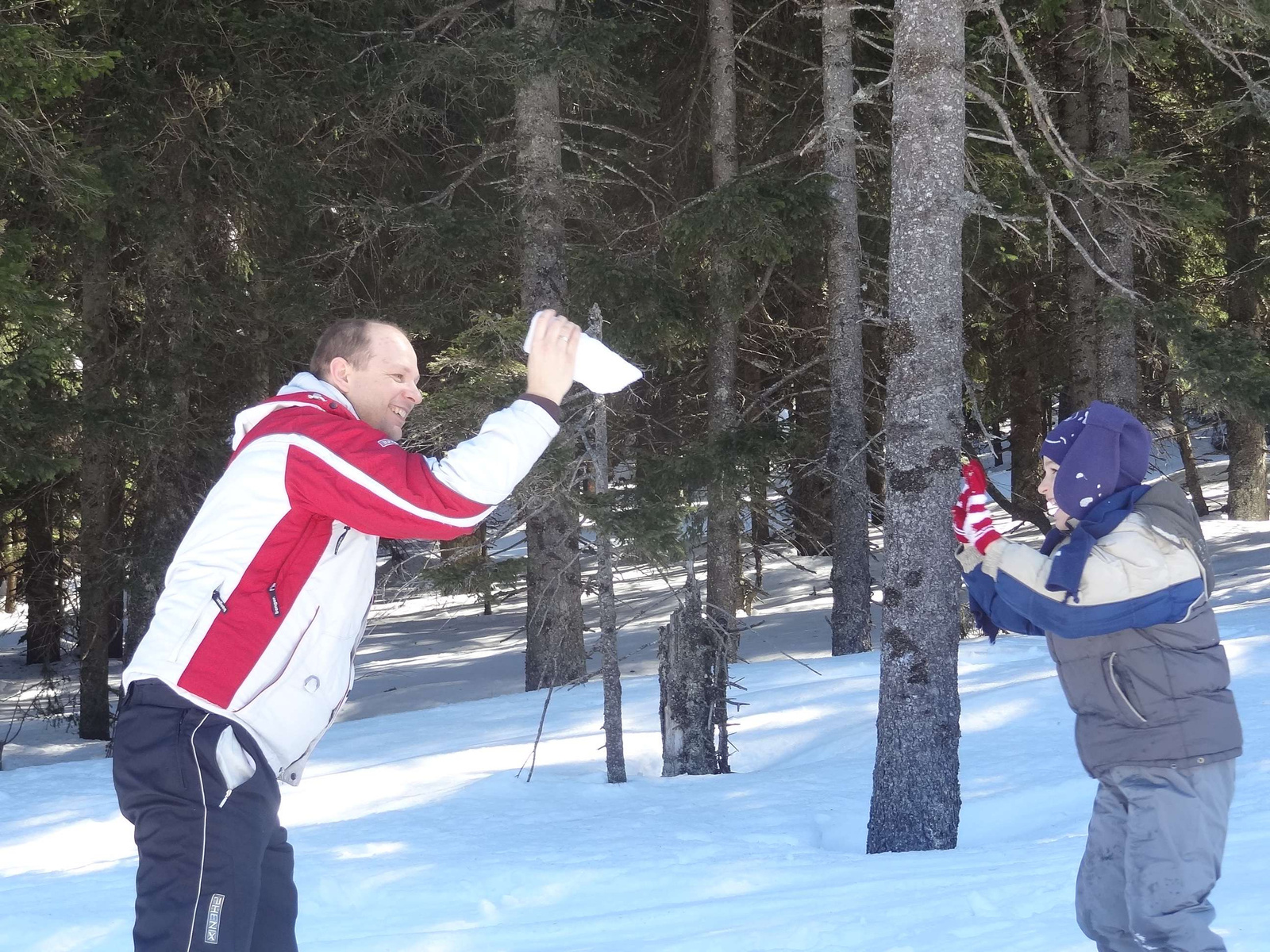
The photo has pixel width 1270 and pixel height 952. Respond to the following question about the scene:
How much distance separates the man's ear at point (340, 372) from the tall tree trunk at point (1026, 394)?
1564cm

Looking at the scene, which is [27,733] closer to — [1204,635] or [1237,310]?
[1204,635]

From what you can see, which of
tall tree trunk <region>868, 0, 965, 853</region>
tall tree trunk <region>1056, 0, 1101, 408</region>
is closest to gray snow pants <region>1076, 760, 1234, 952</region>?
tall tree trunk <region>868, 0, 965, 853</region>

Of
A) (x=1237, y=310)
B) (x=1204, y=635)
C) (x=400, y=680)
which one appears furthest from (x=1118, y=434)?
(x=1237, y=310)

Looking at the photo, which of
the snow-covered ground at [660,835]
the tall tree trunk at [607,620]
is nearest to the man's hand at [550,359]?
the snow-covered ground at [660,835]

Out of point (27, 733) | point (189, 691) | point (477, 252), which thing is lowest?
point (27, 733)

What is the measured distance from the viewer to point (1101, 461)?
336cm

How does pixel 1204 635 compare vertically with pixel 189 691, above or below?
below

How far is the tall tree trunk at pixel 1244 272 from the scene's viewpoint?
16484 millimetres

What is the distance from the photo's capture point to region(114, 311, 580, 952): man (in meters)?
2.39

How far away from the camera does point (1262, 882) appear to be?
14.1ft

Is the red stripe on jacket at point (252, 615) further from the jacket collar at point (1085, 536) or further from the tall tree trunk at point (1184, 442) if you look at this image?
the tall tree trunk at point (1184, 442)

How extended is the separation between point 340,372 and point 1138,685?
225 cm

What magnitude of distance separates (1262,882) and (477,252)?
9.86 m

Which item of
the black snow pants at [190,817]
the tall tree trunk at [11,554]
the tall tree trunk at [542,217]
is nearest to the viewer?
the black snow pants at [190,817]
